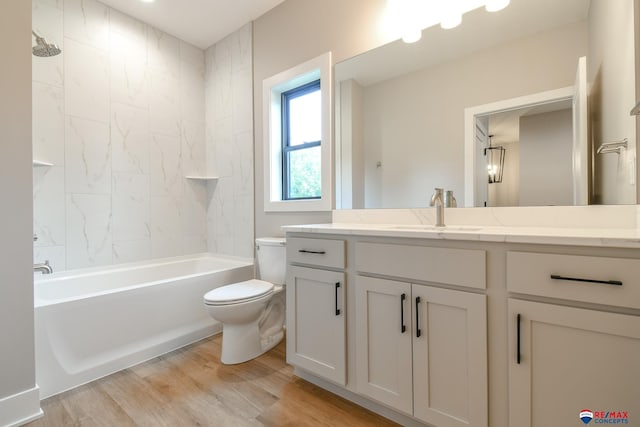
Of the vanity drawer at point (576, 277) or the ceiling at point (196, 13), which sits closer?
the vanity drawer at point (576, 277)

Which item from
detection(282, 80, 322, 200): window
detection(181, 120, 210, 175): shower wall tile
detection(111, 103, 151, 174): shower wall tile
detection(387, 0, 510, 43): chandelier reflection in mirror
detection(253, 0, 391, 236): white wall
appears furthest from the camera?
detection(181, 120, 210, 175): shower wall tile

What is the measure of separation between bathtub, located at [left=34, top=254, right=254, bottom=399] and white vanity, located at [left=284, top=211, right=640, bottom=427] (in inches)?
45.3

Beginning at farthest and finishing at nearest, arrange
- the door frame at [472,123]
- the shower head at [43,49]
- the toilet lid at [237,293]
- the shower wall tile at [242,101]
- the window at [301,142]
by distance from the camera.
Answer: the shower wall tile at [242,101] < the window at [301,142] < the toilet lid at [237,293] < the shower head at [43,49] < the door frame at [472,123]

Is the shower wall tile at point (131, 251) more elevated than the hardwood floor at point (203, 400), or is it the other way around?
the shower wall tile at point (131, 251)

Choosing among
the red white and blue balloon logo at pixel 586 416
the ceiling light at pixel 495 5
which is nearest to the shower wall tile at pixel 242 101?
the ceiling light at pixel 495 5

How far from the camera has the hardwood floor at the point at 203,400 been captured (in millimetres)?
1400

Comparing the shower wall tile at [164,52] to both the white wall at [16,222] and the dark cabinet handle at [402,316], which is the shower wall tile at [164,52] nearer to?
the white wall at [16,222]

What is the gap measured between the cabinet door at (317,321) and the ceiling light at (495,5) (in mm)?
1580

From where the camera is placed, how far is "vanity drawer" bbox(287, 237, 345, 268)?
1.49 meters

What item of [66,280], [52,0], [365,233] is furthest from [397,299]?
[52,0]

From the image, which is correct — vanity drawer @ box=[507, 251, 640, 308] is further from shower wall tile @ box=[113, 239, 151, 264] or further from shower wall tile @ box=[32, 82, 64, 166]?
shower wall tile @ box=[32, 82, 64, 166]

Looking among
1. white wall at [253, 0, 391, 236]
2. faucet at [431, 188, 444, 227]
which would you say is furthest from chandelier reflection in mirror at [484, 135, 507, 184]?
white wall at [253, 0, 391, 236]

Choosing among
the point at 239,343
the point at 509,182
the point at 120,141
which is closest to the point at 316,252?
the point at 239,343

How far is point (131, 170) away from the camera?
264 centimetres
